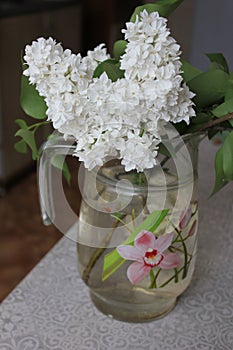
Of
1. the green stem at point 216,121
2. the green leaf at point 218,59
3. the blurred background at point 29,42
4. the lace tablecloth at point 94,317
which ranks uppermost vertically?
the green leaf at point 218,59

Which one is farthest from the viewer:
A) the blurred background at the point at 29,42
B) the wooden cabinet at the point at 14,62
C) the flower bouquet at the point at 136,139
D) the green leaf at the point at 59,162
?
the wooden cabinet at the point at 14,62

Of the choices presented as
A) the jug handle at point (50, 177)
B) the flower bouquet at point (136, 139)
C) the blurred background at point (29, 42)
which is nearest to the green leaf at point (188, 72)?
the flower bouquet at point (136, 139)

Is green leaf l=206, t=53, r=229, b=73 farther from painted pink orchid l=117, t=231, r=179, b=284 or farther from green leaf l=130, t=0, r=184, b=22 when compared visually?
painted pink orchid l=117, t=231, r=179, b=284

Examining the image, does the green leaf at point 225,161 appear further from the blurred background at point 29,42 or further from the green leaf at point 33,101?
the blurred background at point 29,42

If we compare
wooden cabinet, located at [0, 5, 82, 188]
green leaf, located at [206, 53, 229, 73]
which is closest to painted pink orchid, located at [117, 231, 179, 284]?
green leaf, located at [206, 53, 229, 73]

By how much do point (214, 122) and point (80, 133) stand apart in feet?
0.51

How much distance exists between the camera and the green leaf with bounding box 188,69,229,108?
0.53 metres

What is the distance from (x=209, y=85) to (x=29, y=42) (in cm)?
189

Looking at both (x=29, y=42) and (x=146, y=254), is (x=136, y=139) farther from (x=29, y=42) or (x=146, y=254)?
(x=29, y=42)

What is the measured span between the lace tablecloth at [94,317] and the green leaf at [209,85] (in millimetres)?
280

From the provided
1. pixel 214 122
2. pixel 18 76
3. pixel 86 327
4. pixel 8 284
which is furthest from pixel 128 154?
pixel 18 76

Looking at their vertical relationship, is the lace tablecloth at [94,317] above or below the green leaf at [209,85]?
below

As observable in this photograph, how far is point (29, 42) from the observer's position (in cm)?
228

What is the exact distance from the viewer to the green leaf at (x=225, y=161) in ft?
A: 1.71
